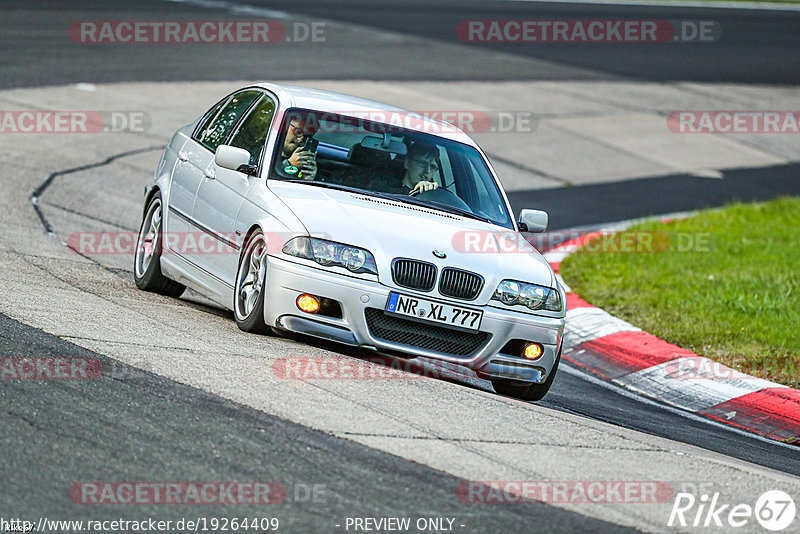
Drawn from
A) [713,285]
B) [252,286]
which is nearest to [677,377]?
[713,285]

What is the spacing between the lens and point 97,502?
4.61m

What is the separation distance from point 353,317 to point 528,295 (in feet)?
3.56

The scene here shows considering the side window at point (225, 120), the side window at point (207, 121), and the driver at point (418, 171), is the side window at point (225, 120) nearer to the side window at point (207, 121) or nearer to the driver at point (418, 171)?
the side window at point (207, 121)

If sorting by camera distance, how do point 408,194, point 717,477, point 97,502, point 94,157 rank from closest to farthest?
point 97,502, point 717,477, point 408,194, point 94,157

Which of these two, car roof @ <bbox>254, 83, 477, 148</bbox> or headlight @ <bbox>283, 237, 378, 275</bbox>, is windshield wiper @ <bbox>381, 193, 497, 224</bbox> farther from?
headlight @ <bbox>283, 237, 378, 275</bbox>

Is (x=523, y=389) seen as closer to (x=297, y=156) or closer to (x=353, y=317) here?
(x=353, y=317)

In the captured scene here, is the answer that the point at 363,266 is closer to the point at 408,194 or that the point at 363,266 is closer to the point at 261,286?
the point at 261,286

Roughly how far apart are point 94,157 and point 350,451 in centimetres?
1024

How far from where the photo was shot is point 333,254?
7.13m

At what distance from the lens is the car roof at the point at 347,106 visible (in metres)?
8.49

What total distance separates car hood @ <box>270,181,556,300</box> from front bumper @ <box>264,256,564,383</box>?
0.15 m

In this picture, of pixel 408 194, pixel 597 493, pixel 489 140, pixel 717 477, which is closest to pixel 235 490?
pixel 597 493

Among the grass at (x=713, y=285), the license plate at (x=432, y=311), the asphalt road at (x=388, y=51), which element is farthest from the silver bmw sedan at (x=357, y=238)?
the asphalt road at (x=388, y=51)

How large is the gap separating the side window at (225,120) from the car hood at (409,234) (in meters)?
1.30
